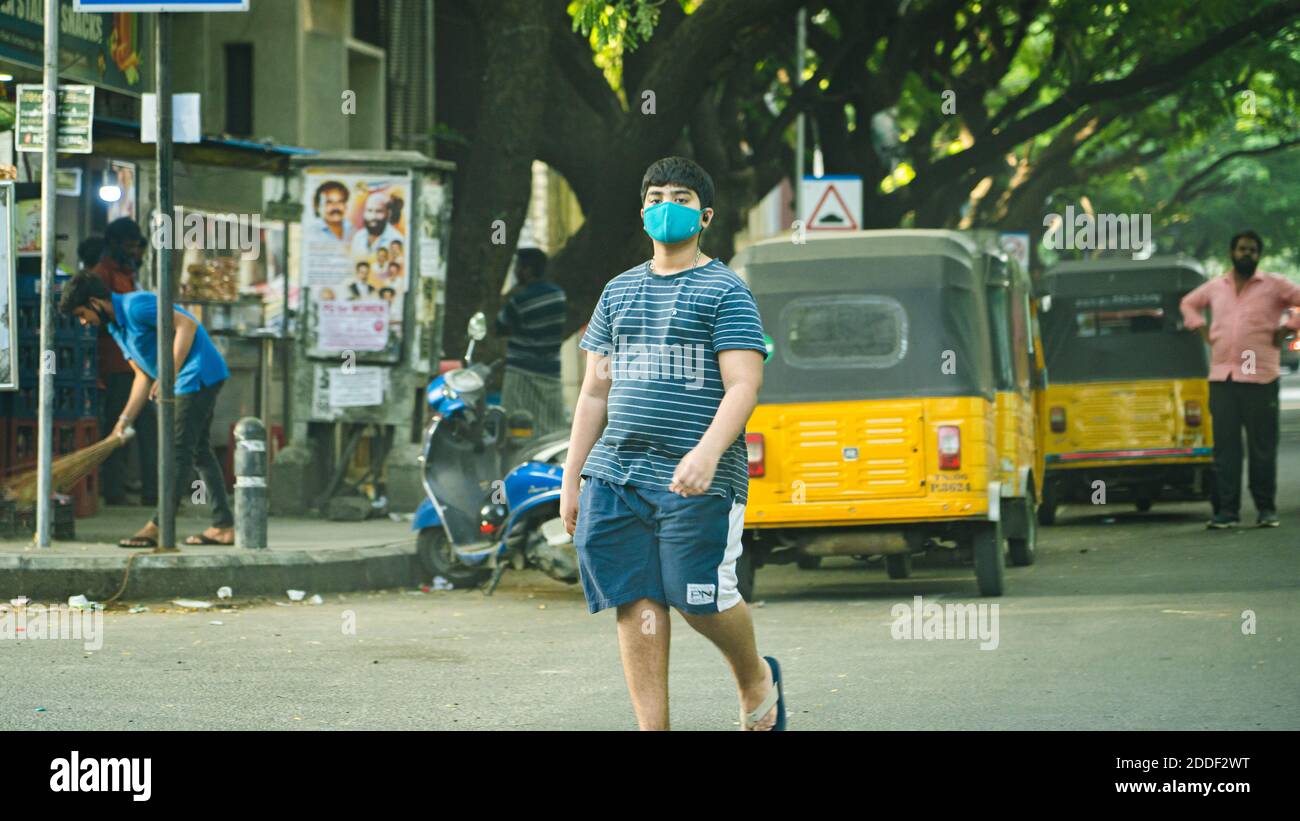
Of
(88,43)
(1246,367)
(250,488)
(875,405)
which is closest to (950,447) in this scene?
(875,405)

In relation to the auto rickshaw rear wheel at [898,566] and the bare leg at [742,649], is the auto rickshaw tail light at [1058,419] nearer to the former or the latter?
the auto rickshaw rear wheel at [898,566]

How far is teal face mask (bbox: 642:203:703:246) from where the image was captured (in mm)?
5809

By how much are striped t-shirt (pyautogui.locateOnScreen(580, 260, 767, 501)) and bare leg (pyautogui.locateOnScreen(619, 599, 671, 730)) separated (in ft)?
1.15

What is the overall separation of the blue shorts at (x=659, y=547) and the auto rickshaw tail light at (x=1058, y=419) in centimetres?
1172

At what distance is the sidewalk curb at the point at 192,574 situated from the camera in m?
10.6

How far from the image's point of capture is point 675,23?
67.5ft

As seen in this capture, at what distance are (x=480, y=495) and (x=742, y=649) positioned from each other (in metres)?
6.12

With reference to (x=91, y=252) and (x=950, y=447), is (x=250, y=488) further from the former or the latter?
(x=950, y=447)

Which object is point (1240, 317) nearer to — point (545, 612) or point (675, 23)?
point (545, 612)

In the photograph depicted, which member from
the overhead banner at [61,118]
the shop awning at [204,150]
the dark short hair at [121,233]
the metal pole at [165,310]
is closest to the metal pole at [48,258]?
the overhead banner at [61,118]

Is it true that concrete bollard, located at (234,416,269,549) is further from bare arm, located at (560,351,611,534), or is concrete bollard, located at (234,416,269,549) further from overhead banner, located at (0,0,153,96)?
bare arm, located at (560,351,611,534)

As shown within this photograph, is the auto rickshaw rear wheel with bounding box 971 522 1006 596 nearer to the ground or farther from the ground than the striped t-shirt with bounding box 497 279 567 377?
nearer to the ground

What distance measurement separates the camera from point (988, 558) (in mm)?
10953

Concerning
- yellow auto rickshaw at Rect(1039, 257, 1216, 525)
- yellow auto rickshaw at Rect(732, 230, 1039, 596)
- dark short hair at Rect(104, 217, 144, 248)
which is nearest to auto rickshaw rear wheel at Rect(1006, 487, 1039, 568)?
yellow auto rickshaw at Rect(732, 230, 1039, 596)
